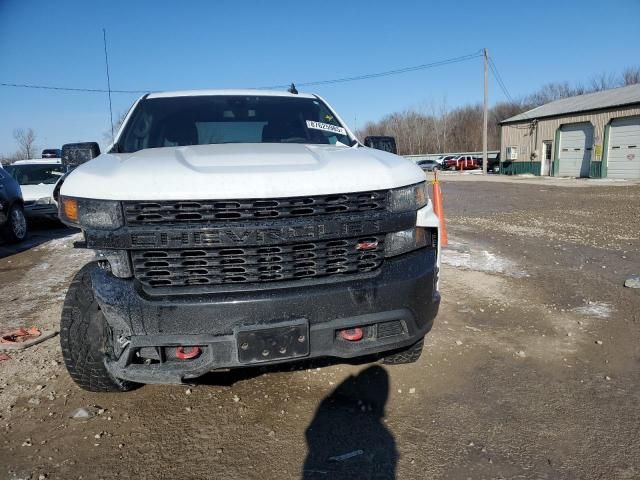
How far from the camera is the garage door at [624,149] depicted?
77.7ft

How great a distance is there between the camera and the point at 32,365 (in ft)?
11.3

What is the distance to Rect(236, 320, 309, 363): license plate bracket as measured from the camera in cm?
221

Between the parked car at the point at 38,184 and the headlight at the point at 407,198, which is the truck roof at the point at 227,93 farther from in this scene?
the parked car at the point at 38,184

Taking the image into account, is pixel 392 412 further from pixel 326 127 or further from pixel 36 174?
pixel 36 174

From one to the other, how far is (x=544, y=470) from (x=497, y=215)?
986cm

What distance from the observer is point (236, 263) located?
7.44ft

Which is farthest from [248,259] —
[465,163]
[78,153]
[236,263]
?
[465,163]

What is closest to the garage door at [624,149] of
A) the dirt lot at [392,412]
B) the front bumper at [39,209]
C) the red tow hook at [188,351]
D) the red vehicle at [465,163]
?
the red vehicle at [465,163]

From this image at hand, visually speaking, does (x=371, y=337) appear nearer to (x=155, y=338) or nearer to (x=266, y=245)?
(x=266, y=245)

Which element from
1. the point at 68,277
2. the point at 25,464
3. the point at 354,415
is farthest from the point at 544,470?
the point at 68,277

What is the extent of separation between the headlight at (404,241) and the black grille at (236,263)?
8.9 inches

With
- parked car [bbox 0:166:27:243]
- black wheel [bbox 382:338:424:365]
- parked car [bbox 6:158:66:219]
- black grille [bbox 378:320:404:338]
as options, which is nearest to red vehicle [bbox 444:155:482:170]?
parked car [bbox 6:158:66:219]

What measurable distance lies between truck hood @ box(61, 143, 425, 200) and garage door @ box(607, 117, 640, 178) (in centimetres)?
2641

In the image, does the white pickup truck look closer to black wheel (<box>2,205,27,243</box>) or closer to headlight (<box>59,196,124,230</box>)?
headlight (<box>59,196,124,230</box>)
